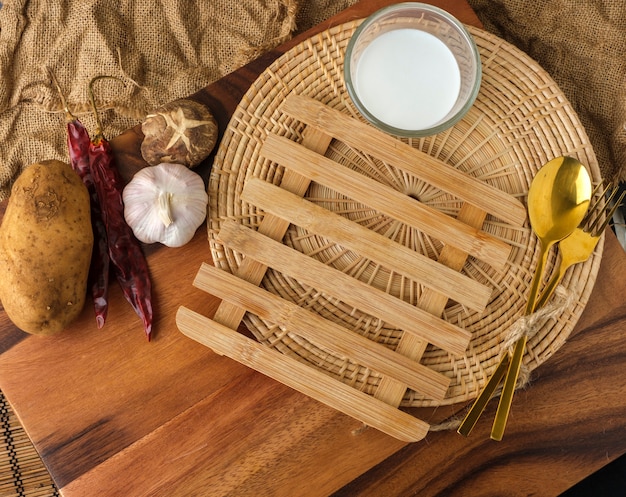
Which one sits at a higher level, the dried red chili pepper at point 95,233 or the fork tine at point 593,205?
the fork tine at point 593,205

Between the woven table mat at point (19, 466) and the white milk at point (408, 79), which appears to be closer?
the white milk at point (408, 79)

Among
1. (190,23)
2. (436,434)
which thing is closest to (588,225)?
(436,434)

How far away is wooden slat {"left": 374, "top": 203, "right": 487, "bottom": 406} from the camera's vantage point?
3.16 ft

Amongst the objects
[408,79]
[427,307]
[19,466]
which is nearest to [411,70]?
[408,79]

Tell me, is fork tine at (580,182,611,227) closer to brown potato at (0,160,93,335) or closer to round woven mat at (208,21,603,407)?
round woven mat at (208,21,603,407)

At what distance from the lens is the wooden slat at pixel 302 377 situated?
956 millimetres

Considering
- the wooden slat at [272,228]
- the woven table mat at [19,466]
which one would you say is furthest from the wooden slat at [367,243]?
the woven table mat at [19,466]

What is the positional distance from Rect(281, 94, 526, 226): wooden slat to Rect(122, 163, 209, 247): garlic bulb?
0.22 m

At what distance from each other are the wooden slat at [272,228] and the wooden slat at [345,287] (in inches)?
0.7

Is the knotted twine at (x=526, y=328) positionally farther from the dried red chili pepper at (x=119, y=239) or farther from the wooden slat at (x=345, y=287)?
the dried red chili pepper at (x=119, y=239)

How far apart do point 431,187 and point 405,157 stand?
77 mm

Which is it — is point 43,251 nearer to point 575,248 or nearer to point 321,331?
point 321,331

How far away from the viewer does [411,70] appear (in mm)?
968

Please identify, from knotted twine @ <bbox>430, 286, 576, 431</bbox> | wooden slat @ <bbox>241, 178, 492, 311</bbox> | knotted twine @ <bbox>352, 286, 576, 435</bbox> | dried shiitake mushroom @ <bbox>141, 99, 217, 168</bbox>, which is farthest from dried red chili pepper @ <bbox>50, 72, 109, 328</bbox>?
knotted twine @ <bbox>430, 286, 576, 431</bbox>
